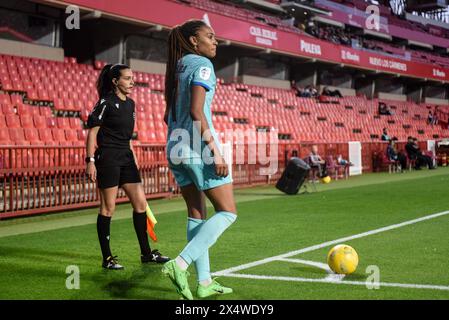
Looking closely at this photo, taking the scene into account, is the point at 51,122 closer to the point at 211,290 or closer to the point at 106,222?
the point at 106,222

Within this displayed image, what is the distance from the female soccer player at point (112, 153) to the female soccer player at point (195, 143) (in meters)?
1.67

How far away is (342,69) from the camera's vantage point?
4009 centimetres

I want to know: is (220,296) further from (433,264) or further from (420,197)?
(420,197)

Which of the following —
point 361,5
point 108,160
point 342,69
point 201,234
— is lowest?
point 201,234

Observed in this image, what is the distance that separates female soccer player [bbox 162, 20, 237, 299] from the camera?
391cm

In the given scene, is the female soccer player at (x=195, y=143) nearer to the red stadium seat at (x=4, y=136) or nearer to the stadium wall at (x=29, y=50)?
the red stadium seat at (x=4, y=136)

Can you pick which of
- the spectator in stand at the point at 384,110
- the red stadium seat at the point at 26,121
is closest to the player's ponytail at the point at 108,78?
the red stadium seat at the point at 26,121

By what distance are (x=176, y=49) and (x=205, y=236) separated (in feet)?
4.56

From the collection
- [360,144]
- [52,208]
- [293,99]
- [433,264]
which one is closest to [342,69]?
[293,99]

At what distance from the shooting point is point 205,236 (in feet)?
13.2

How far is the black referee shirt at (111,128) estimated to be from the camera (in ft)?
18.7

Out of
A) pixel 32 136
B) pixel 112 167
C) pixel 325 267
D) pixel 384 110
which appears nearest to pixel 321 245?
pixel 325 267

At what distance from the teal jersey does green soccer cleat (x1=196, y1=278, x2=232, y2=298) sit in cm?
101
